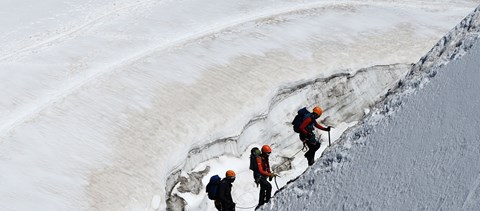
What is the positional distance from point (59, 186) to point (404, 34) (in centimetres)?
1071

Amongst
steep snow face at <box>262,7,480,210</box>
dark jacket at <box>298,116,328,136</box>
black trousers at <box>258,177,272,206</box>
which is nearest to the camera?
steep snow face at <box>262,7,480,210</box>

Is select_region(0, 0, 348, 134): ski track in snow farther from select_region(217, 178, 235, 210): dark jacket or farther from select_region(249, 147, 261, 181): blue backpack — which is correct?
select_region(249, 147, 261, 181): blue backpack

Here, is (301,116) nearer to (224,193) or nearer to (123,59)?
(224,193)

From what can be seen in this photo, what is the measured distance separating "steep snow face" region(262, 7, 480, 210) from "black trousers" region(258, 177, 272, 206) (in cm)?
382

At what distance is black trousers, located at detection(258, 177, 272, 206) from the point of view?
1680 centimetres

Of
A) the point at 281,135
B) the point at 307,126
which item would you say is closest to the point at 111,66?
the point at 281,135

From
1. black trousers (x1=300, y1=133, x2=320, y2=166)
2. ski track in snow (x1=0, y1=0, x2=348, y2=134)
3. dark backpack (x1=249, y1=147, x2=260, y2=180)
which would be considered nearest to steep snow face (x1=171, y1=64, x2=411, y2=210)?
black trousers (x1=300, y1=133, x2=320, y2=166)

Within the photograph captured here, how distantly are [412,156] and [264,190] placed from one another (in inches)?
210

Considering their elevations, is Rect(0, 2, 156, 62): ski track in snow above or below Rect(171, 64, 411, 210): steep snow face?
above

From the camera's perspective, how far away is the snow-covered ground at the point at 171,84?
17.9 m

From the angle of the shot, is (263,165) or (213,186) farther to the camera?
(263,165)

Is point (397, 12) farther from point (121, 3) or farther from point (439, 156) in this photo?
point (439, 156)

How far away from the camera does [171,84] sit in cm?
2083

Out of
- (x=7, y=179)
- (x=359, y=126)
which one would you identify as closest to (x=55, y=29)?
(x=7, y=179)
